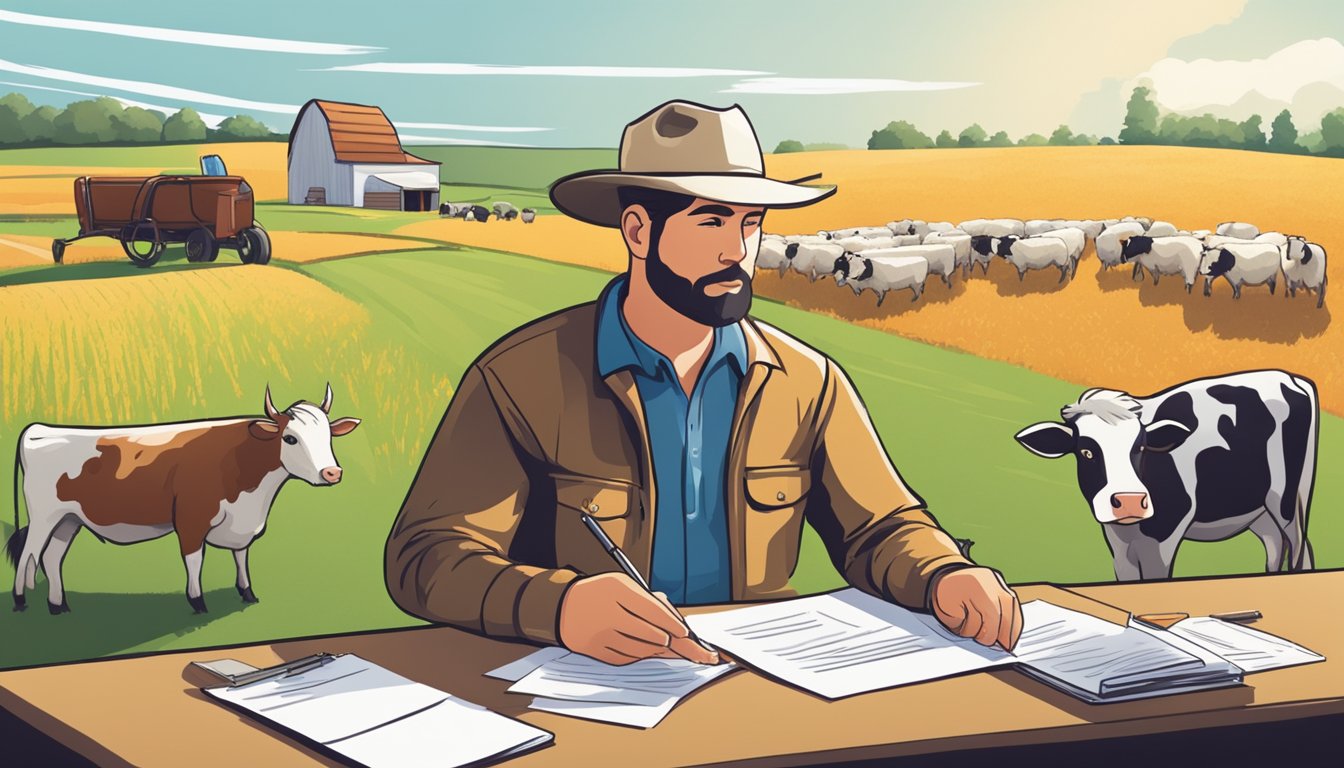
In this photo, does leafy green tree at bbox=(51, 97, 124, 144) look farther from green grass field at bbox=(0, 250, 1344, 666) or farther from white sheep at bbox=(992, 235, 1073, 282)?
white sheep at bbox=(992, 235, 1073, 282)

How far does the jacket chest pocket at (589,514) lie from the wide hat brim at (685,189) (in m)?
0.50

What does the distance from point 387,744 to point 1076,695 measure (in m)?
0.86

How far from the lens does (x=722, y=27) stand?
181 inches

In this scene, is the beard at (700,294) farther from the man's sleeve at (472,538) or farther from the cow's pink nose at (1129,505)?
the cow's pink nose at (1129,505)

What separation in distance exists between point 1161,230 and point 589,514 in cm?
421

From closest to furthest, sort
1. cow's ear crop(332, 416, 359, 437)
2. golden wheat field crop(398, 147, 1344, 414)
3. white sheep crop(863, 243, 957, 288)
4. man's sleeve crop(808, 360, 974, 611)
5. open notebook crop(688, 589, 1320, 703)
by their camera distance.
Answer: open notebook crop(688, 589, 1320, 703)
man's sleeve crop(808, 360, 974, 611)
cow's ear crop(332, 416, 359, 437)
golden wheat field crop(398, 147, 1344, 414)
white sheep crop(863, 243, 957, 288)

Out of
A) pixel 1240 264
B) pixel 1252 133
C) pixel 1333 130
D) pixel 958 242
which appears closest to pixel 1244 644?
pixel 958 242

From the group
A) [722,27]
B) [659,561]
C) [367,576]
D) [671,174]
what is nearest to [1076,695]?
[659,561]

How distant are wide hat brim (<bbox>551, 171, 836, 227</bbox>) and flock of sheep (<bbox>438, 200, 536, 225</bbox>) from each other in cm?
234

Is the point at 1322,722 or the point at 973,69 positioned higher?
the point at 973,69

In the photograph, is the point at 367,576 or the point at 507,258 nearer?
the point at 367,576

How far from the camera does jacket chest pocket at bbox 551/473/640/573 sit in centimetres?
221

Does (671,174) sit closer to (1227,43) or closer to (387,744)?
(387,744)

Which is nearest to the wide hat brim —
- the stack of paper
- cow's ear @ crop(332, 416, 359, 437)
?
the stack of paper
